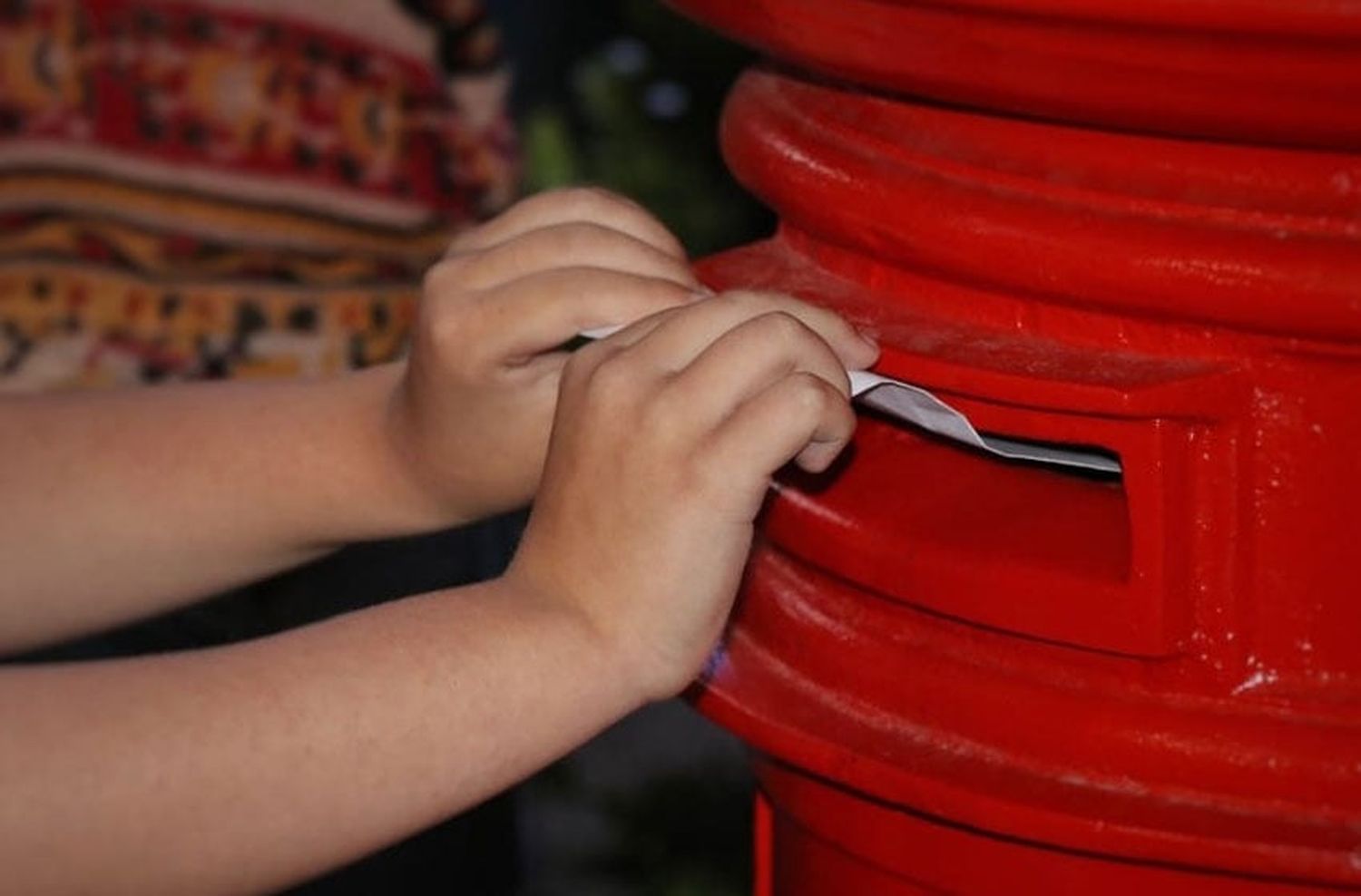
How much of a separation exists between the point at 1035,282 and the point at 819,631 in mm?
193

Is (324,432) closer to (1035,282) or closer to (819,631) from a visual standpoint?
(819,631)

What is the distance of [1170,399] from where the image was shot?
810 mm

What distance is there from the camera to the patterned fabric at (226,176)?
7.81 ft

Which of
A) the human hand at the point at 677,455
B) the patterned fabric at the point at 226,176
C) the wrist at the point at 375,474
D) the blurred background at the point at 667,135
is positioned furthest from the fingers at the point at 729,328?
the patterned fabric at the point at 226,176

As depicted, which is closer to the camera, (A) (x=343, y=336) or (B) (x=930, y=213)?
(B) (x=930, y=213)

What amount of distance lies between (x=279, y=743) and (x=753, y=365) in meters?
0.23

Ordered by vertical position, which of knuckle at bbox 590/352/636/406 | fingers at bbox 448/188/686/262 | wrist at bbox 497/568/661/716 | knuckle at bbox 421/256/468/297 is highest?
fingers at bbox 448/188/686/262

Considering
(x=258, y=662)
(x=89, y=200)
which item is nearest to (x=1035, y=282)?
(x=258, y=662)

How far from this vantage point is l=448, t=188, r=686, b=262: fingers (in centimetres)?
103

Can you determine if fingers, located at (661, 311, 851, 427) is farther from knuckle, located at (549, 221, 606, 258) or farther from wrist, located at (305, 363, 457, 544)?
wrist, located at (305, 363, 457, 544)

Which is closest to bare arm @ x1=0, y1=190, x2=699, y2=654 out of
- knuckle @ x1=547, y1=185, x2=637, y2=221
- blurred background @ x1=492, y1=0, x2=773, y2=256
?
knuckle @ x1=547, y1=185, x2=637, y2=221

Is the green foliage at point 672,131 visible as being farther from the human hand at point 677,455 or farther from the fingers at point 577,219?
the human hand at point 677,455

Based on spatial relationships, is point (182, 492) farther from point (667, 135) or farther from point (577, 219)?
point (667, 135)

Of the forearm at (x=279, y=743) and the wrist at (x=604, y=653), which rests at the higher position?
the wrist at (x=604, y=653)
